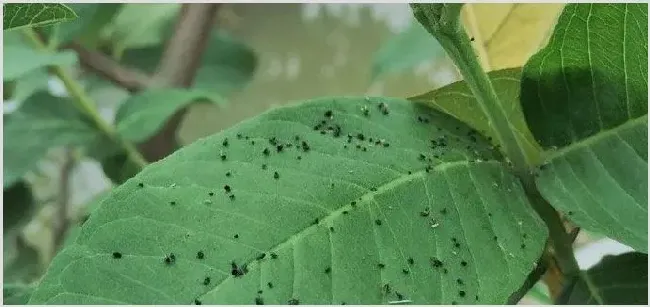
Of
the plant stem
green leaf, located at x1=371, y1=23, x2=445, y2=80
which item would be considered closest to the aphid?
the plant stem

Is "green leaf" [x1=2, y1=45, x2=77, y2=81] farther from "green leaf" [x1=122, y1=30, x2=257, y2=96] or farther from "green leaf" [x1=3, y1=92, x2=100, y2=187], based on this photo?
"green leaf" [x1=122, y1=30, x2=257, y2=96]

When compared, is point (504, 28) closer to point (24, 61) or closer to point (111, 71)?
point (24, 61)

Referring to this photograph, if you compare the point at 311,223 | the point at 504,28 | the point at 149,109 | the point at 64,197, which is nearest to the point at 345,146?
the point at 311,223

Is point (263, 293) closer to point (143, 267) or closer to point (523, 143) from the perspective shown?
point (143, 267)

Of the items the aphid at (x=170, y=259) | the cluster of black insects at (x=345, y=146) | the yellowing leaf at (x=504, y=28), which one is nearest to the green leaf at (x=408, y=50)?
the yellowing leaf at (x=504, y=28)

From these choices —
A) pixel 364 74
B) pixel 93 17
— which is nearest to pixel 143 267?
pixel 93 17

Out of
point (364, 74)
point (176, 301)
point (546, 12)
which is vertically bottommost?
point (176, 301)
